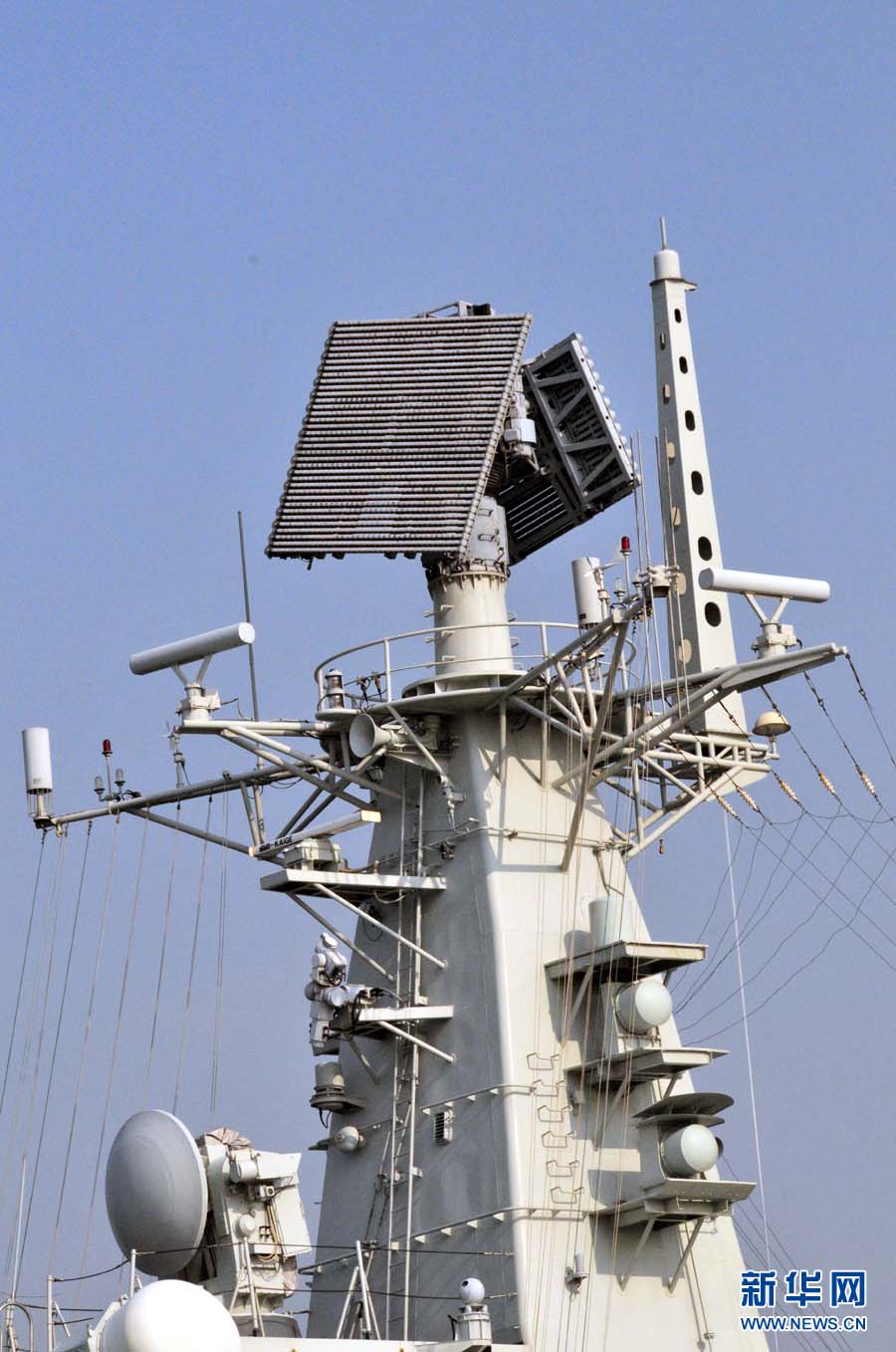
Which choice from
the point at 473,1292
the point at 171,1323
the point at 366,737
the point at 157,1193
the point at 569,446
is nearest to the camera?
the point at 171,1323

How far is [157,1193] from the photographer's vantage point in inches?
1415

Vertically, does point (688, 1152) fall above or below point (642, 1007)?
below

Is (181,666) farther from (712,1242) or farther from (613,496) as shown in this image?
(712,1242)

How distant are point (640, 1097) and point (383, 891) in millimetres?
4785

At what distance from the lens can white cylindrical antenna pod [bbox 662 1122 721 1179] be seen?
35.2 m

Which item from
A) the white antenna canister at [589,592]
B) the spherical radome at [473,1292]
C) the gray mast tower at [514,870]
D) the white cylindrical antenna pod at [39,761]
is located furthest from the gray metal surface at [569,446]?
the spherical radome at [473,1292]

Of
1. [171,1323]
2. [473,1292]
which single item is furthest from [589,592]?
[171,1323]

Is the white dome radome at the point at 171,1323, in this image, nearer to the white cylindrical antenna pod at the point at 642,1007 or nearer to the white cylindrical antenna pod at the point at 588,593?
the white cylindrical antenna pod at the point at 642,1007

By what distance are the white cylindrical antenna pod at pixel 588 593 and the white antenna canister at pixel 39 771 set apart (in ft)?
31.1

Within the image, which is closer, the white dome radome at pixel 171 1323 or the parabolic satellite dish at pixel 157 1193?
the white dome radome at pixel 171 1323

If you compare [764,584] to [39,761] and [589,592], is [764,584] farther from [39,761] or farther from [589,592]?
[39,761]

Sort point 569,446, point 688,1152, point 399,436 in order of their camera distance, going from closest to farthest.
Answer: point 688,1152 < point 399,436 < point 569,446

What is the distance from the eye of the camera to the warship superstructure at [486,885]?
117 feet

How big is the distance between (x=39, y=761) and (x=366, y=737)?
20.7ft
